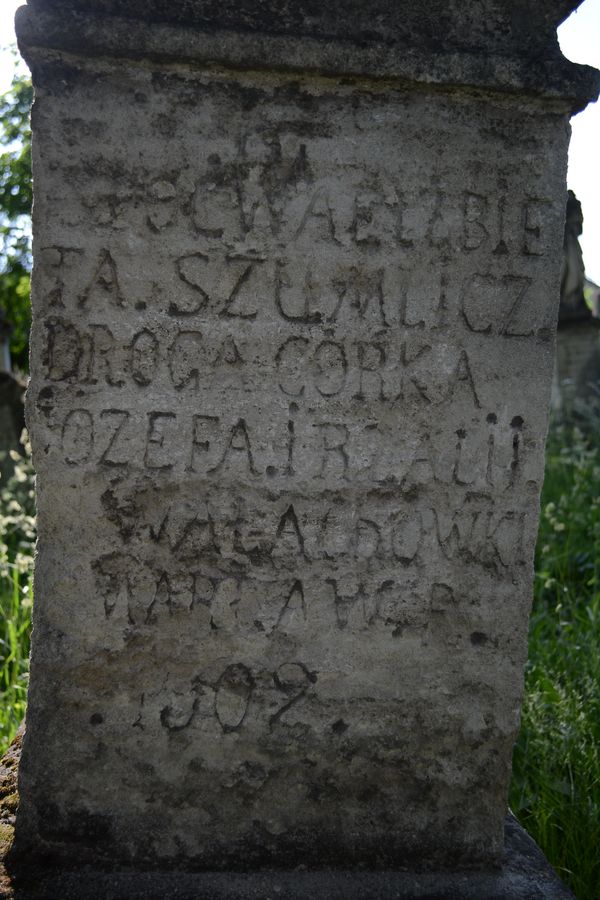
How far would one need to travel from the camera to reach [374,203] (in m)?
1.90

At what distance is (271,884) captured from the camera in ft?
6.21

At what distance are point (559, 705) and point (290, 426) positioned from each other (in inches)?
63.7

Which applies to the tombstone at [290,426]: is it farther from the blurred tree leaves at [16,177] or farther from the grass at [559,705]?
the blurred tree leaves at [16,177]

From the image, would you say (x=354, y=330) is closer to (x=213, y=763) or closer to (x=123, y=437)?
(x=123, y=437)

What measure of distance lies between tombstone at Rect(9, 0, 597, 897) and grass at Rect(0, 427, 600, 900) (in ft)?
1.84

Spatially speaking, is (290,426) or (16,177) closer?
(290,426)

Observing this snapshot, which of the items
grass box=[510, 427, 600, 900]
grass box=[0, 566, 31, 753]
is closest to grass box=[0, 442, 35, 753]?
grass box=[0, 566, 31, 753]

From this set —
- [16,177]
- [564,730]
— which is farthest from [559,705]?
[16,177]

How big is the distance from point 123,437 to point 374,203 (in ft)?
2.37

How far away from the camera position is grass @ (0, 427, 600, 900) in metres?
2.46

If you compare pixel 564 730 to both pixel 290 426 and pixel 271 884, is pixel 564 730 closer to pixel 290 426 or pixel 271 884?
pixel 271 884

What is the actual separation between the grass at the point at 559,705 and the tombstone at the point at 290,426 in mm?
562

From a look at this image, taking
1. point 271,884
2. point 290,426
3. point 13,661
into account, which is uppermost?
point 290,426

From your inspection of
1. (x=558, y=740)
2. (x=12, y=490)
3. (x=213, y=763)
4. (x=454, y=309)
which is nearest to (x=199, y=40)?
(x=454, y=309)
